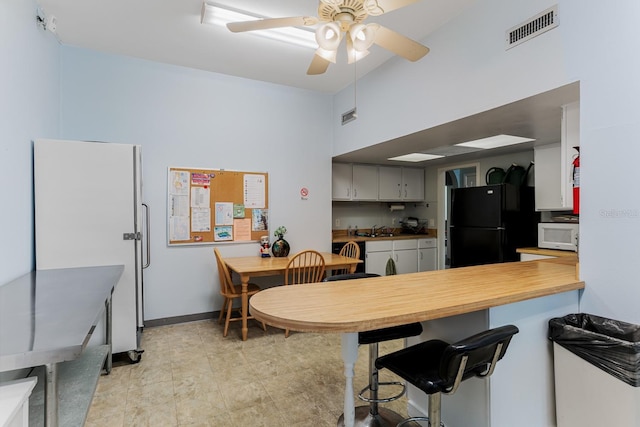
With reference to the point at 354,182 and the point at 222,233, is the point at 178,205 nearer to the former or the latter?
the point at 222,233

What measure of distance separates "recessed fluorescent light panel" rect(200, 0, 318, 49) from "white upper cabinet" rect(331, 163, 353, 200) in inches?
85.7

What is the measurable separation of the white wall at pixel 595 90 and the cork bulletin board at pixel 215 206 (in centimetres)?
265

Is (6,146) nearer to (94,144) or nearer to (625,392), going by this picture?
(94,144)

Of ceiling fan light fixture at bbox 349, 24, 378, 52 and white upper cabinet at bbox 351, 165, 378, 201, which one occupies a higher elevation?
ceiling fan light fixture at bbox 349, 24, 378, 52

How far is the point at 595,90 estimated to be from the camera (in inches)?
70.7

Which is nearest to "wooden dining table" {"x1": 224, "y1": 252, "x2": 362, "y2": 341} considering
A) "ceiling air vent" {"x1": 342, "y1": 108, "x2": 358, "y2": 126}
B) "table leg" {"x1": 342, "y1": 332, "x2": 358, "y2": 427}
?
"ceiling air vent" {"x1": 342, "y1": 108, "x2": 358, "y2": 126}

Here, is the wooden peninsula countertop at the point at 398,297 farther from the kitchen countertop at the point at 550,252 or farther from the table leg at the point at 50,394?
the kitchen countertop at the point at 550,252

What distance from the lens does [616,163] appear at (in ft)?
5.66

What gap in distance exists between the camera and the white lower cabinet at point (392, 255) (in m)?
5.10

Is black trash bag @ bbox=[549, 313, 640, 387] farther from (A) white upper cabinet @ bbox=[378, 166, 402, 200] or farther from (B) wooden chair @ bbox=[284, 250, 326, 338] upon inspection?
(A) white upper cabinet @ bbox=[378, 166, 402, 200]

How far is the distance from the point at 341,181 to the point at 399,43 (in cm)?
321

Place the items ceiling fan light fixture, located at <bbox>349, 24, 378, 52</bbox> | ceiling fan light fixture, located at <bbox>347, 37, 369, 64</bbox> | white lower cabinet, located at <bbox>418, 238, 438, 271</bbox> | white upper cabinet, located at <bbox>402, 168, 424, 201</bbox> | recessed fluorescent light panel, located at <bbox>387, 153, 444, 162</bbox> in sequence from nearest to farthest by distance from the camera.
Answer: ceiling fan light fixture, located at <bbox>349, 24, 378, 52</bbox> → ceiling fan light fixture, located at <bbox>347, 37, 369, 64</bbox> → recessed fluorescent light panel, located at <bbox>387, 153, 444, 162</bbox> → white lower cabinet, located at <bbox>418, 238, 438, 271</bbox> → white upper cabinet, located at <bbox>402, 168, 424, 201</bbox>

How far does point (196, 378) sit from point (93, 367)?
735mm

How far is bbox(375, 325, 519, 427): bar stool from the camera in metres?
1.24
